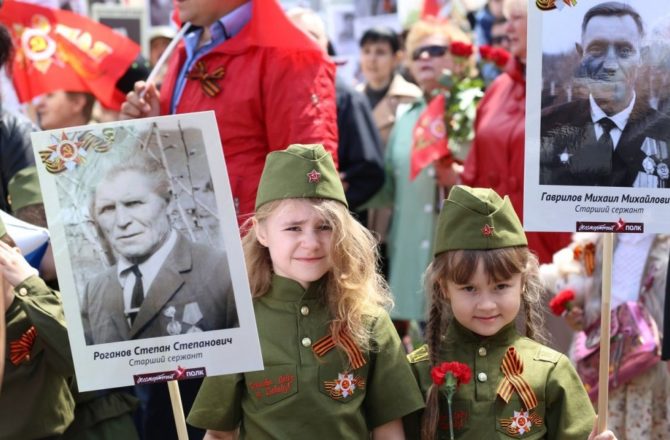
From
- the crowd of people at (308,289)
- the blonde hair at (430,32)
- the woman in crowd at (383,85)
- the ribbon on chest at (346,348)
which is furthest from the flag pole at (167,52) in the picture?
the woman in crowd at (383,85)

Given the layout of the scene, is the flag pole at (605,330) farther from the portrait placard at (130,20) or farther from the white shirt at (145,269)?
the portrait placard at (130,20)

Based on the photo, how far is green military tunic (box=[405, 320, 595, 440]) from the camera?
426 cm

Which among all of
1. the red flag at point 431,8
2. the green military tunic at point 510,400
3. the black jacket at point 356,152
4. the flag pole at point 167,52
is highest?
the flag pole at point 167,52

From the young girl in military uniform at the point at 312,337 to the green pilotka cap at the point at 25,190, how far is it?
136cm

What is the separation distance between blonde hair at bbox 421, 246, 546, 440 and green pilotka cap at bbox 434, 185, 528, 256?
1.2 inches

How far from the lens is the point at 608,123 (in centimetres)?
420

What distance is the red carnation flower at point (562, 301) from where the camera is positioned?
6.04m

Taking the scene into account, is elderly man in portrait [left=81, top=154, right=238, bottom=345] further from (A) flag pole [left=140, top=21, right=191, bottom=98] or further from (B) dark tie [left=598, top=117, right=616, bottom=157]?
(A) flag pole [left=140, top=21, right=191, bottom=98]

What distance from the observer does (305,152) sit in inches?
172

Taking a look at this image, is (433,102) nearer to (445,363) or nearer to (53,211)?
(445,363)

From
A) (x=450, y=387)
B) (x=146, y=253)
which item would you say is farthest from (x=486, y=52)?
(x=146, y=253)

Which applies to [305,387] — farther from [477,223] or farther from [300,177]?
[477,223]

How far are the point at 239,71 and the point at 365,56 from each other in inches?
143

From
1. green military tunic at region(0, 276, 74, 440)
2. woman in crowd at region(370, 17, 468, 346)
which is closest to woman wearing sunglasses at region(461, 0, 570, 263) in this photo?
woman in crowd at region(370, 17, 468, 346)
